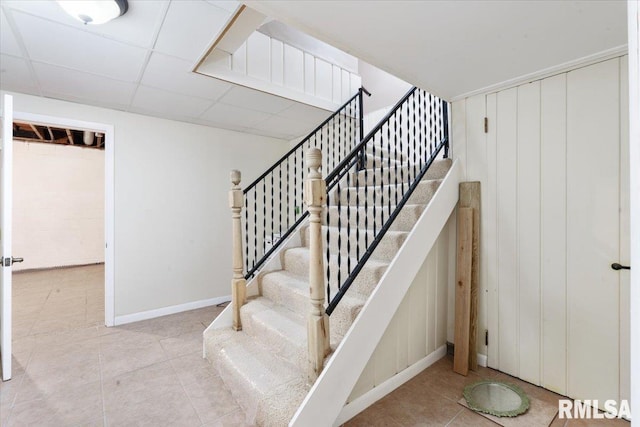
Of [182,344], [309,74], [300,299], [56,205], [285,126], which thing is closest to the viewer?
[300,299]

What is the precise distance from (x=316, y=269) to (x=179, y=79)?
2.23 meters

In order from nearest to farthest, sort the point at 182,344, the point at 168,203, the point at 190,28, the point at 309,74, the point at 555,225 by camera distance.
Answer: the point at 190,28, the point at 555,225, the point at 182,344, the point at 309,74, the point at 168,203

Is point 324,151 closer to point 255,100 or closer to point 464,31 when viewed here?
point 255,100

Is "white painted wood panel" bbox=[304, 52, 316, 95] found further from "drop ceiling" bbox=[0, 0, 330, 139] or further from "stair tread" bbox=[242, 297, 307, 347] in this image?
"stair tread" bbox=[242, 297, 307, 347]

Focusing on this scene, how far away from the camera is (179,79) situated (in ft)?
8.85

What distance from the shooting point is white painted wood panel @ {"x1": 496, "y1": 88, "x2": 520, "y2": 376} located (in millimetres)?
2318

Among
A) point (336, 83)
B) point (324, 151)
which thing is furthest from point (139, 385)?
point (336, 83)

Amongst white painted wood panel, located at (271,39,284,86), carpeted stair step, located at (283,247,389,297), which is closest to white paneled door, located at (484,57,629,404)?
carpeted stair step, located at (283,247,389,297)

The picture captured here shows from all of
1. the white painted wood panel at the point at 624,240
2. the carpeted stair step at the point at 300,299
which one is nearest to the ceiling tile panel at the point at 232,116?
the carpeted stair step at the point at 300,299

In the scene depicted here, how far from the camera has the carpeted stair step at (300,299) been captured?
6.42ft

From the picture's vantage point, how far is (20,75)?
2.57 m

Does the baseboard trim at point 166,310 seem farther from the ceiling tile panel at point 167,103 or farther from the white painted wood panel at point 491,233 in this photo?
the white painted wood panel at point 491,233

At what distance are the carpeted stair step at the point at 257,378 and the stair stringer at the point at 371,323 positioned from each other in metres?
0.13

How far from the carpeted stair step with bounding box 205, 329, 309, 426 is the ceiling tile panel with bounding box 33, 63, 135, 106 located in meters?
2.53
